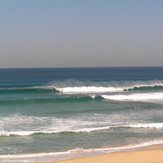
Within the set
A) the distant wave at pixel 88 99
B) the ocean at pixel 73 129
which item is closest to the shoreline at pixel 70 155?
the ocean at pixel 73 129

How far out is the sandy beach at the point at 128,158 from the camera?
33.6 ft

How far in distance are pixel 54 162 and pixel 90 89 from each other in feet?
83.5

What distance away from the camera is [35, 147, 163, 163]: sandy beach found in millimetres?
10255

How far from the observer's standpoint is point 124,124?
53.1 ft

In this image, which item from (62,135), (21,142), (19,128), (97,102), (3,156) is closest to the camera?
(3,156)

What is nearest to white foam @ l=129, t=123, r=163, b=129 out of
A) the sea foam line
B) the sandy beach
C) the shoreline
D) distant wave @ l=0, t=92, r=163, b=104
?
the sea foam line

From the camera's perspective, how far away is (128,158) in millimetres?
10492

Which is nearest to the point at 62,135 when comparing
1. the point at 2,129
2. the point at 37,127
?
the point at 37,127

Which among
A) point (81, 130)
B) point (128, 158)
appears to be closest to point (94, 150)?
point (128, 158)

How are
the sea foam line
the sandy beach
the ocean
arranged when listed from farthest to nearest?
1. the ocean
2. the sea foam line
3. the sandy beach

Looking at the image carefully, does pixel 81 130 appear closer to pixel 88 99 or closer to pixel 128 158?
pixel 128 158

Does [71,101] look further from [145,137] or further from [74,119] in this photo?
[145,137]

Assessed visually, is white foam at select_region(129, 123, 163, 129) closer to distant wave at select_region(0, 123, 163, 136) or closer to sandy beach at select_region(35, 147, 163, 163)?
distant wave at select_region(0, 123, 163, 136)

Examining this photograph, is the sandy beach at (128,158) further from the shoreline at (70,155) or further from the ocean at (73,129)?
the ocean at (73,129)
